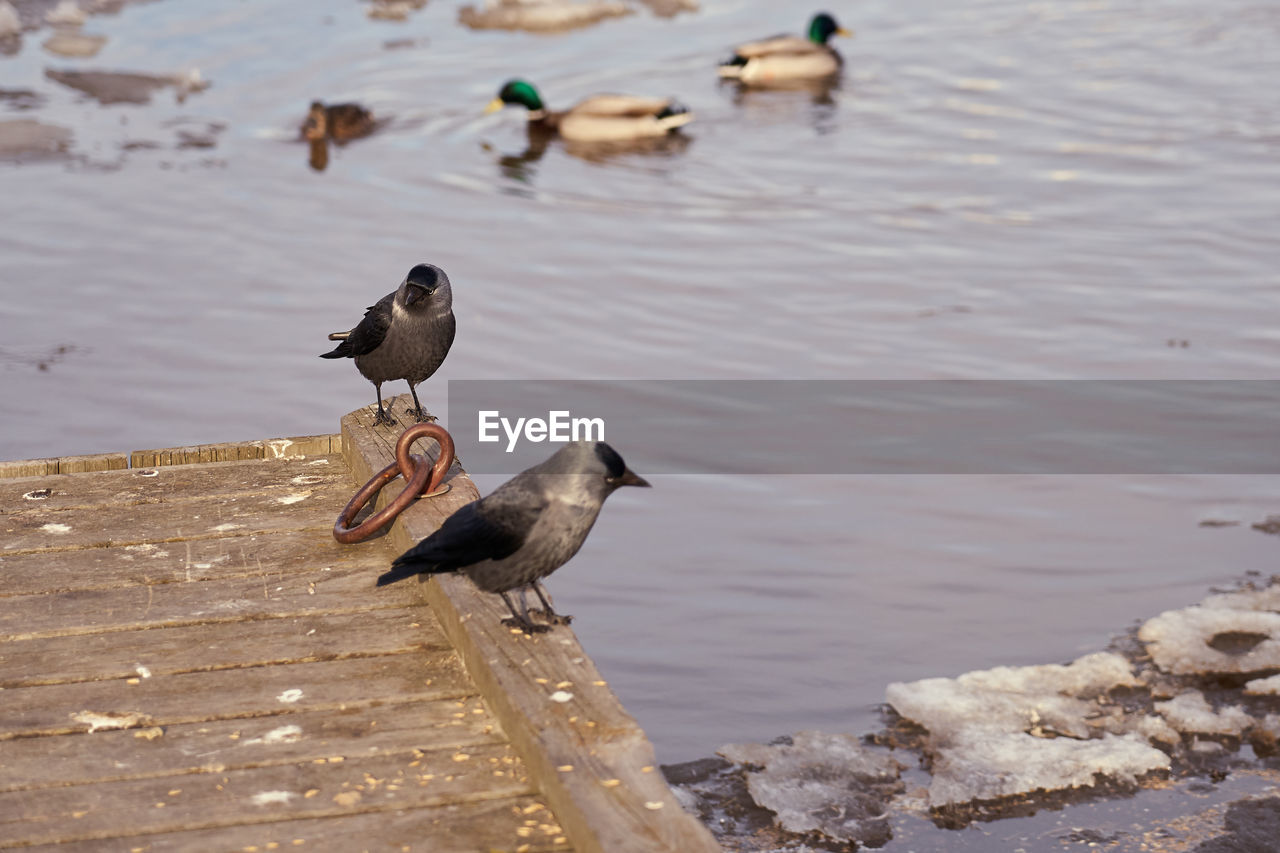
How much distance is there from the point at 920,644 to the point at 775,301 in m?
4.90

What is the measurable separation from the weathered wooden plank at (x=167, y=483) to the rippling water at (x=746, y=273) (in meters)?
1.87

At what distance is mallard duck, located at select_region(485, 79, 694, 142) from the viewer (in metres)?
16.3

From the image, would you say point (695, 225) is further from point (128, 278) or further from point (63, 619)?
point (63, 619)

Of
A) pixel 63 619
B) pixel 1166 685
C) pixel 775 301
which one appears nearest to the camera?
pixel 63 619

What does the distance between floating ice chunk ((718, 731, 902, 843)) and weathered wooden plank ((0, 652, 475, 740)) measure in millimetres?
2165

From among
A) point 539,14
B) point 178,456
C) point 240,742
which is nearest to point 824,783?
point 178,456

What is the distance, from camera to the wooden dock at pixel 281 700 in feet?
10.3

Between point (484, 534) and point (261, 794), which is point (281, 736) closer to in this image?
point (261, 794)

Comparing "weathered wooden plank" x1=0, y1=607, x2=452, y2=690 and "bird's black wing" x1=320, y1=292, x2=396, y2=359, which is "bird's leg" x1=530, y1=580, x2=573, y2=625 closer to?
"weathered wooden plank" x1=0, y1=607, x2=452, y2=690

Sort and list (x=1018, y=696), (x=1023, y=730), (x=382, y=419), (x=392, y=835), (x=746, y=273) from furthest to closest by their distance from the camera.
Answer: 1. (x=746, y=273)
2. (x=1018, y=696)
3. (x=1023, y=730)
4. (x=382, y=419)
5. (x=392, y=835)

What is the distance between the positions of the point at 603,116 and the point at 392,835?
46.3 ft

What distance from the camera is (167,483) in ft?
16.9

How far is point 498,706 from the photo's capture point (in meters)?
3.52

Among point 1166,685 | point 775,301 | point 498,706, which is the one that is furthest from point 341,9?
point 498,706
